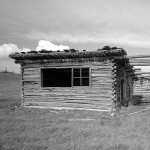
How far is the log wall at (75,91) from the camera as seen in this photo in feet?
38.3

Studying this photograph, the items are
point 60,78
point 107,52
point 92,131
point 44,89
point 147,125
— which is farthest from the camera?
point 60,78

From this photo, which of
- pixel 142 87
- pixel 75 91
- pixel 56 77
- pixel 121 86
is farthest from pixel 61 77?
pixel 142 87

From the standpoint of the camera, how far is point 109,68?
11633 mm

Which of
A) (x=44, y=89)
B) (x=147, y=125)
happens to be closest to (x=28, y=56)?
(x=44, y=89)

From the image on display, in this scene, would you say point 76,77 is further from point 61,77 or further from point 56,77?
point 61,77

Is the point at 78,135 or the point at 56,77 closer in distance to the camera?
the point at 78,135

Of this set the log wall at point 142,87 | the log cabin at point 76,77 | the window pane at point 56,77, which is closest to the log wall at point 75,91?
the log cabin at point 76,77

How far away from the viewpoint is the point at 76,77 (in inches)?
481

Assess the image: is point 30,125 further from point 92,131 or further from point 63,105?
point 63,105

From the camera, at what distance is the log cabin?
1157 centimetres

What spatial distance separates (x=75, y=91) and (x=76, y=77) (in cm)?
89

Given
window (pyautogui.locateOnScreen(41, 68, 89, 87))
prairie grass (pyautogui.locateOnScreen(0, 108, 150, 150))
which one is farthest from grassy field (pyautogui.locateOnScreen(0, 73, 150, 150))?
window (pyautogui.locateOnScreen(41, 68, 89, 87))

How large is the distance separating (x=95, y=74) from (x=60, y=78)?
6295mm

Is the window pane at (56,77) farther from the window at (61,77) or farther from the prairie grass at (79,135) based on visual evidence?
the prairie grass at (79,135)
